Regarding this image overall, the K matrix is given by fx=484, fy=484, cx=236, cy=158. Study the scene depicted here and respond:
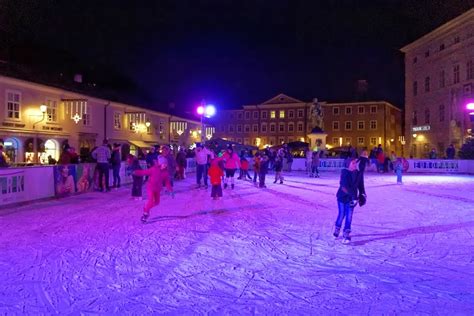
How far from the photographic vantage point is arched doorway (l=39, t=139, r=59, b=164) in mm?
30172

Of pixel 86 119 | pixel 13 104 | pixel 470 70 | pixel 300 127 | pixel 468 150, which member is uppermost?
pixel 470 70

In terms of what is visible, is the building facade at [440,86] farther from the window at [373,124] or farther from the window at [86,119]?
the window at [86,119]

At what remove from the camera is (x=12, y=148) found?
27.6 metres

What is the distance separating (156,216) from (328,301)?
7.28 m

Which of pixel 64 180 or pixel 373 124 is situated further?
pixel 373 124

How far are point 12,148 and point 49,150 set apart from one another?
12.8ft

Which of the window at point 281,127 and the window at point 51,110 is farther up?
the window at point 281,127

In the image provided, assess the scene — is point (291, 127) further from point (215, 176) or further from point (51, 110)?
point (215, 176)

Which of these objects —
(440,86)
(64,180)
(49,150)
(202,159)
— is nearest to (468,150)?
(440,86)

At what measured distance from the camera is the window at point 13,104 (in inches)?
1069

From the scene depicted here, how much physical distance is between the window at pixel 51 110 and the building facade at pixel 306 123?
50.2 m

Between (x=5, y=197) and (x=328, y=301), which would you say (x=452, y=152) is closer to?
(x=5, y=197)

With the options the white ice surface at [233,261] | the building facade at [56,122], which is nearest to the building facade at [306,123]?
the building facade at [56,122]

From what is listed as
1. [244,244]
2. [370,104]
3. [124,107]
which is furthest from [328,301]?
[370,104]
